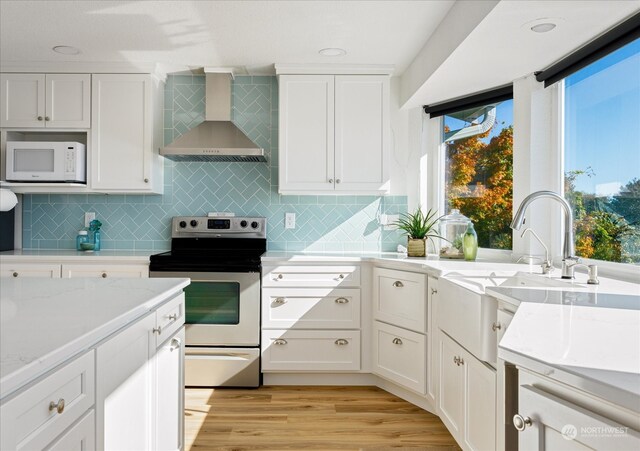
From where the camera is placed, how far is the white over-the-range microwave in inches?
126

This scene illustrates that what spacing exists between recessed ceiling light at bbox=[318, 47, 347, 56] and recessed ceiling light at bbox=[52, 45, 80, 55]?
1.67m

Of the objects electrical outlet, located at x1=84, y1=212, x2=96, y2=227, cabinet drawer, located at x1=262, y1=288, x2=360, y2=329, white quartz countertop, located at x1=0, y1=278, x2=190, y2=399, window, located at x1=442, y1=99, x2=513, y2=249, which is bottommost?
cabinet drawer, located at x1=262, y1=288, x2=360, y2=329

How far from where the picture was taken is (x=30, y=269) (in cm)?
308

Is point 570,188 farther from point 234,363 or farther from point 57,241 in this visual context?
point 57,241

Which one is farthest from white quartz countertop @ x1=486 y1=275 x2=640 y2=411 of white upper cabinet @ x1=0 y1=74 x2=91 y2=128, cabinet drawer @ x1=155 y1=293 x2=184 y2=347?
white upper cabinet @ x1=0 y1=74 x2=91 y2=128

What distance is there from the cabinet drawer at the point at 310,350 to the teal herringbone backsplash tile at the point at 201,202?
0.78 meters

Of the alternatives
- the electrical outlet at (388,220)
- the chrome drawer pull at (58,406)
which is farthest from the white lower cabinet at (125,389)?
the electrical outlet at (388,220)

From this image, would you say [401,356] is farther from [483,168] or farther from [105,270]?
[105,270]

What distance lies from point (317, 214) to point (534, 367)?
2.92 meters

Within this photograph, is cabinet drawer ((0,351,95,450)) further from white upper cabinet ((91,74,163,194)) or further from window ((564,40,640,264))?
white upper cabinet ((91,74,163,194))

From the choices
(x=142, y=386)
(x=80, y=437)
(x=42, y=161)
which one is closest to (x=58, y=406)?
(x=80, y=437)

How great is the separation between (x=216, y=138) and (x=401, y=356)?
2.01 m

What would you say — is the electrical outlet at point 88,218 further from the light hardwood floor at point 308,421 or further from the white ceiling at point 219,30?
the light hardwood floor at point 308,421

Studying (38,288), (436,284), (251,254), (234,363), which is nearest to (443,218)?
(436,284)
